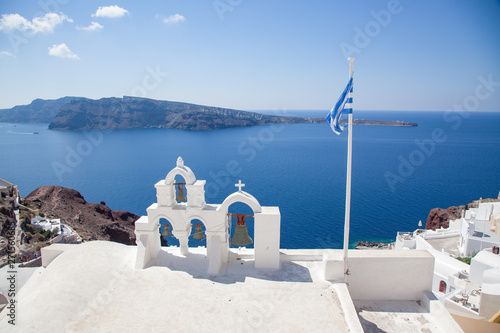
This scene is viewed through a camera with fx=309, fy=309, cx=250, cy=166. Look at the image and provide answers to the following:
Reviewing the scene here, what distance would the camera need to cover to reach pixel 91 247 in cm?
898

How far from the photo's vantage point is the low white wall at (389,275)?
8.24m

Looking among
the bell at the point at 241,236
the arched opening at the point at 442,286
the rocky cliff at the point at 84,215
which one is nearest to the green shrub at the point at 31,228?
the rocky cliff at the point at 84,215

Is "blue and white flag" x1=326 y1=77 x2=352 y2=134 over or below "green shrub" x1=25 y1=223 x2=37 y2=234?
over

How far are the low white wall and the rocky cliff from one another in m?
26.3

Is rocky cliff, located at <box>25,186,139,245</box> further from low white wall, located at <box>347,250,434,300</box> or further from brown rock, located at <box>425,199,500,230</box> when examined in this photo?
brown rock, located at <box>425,199,500,230</box>

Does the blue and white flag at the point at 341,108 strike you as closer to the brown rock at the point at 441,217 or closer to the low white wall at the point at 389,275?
the low white wall at the point at 389,275

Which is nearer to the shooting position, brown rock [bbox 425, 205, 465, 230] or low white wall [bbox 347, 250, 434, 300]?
low white wall [bbox 347, 250, 434, 300]

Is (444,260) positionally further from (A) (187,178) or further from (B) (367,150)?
(B) (367,150)

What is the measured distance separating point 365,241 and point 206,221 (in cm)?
3307

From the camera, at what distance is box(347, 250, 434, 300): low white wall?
27.0 ft

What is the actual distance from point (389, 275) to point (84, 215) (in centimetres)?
3518

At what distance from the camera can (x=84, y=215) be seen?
35.2 metres

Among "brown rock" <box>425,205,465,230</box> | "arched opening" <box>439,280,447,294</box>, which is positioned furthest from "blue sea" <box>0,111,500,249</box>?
"arched opening" <box>439,280,447,294</box>

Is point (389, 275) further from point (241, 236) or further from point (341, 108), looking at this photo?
point (341, 108)
